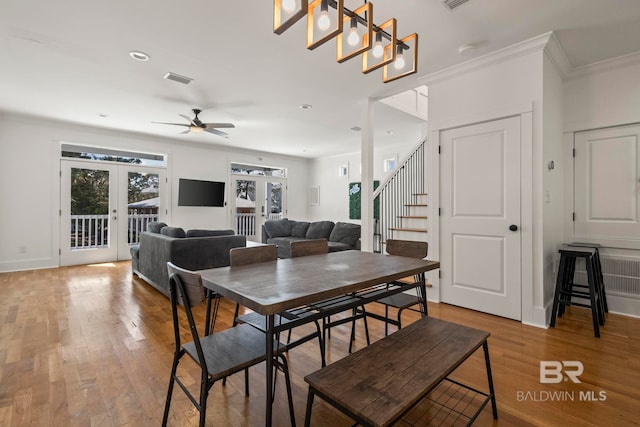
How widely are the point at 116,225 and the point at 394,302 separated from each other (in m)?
6.31

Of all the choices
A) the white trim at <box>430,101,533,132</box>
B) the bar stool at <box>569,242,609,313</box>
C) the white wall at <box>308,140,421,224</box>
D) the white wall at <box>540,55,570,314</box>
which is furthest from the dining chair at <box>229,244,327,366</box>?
the white wall at <box>308,140,421,224</box>

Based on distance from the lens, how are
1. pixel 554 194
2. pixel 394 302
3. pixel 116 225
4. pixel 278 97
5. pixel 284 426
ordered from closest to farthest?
pixel 284 426
pixel 394 302
pixel 554 194
pixel 278 97
pixel 116 225

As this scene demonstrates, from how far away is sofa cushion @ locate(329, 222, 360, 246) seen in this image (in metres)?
6.36

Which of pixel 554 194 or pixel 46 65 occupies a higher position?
pixel 46 65

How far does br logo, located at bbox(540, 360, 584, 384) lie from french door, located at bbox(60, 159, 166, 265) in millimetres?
7138

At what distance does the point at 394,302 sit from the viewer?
7.59ft

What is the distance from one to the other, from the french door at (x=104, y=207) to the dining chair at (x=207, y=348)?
19.6 feet

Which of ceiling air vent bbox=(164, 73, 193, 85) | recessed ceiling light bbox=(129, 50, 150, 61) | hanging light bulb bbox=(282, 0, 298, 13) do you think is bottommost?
hanging light bulb bbox=(282, 0, 298, 13)

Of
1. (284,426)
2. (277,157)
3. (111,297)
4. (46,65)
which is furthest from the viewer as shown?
(277,157)

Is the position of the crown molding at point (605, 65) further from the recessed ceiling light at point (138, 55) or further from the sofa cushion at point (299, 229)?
the sofa cushion at point (299, 229)

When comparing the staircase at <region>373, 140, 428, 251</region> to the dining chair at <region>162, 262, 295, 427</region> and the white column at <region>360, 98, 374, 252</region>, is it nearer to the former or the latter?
the white column at <region>360, 98, 374, 252</region>

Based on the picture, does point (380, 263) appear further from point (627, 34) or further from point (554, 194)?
point (627, 34)

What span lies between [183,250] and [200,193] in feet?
13.0

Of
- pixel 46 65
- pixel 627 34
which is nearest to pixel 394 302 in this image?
pixel 627 34
